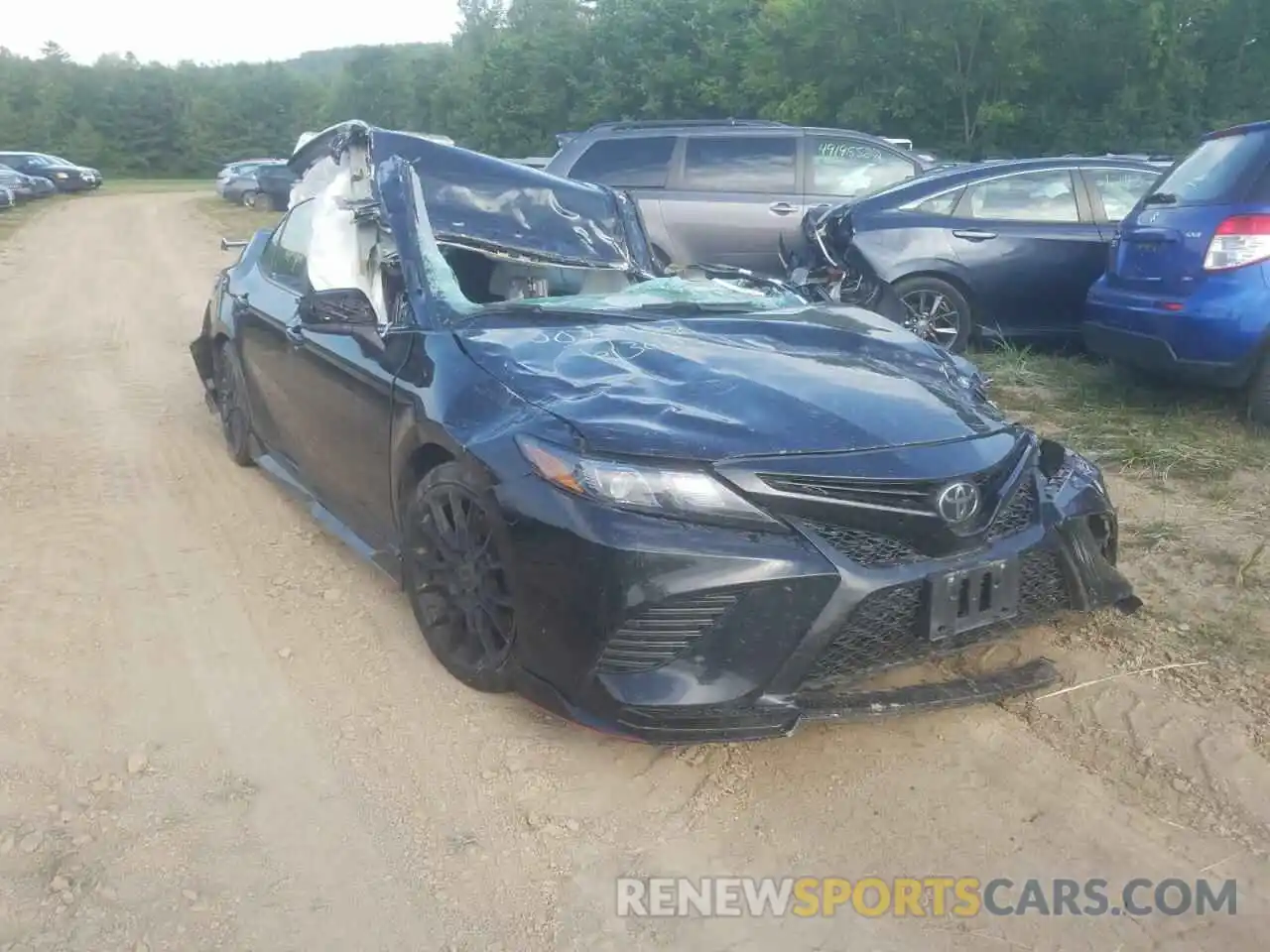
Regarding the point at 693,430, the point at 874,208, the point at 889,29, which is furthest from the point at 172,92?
the point at 693,430

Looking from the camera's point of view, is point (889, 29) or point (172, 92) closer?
point (889, 29)

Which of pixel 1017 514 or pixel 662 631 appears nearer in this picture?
pixel 662 631

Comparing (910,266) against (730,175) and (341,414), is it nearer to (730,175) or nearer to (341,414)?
(730,175)

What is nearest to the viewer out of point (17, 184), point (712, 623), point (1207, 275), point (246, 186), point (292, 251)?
point (712, 623)

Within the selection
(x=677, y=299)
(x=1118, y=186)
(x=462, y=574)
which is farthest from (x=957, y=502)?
(x=1118, y=186)

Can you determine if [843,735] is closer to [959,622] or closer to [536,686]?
[959,622]

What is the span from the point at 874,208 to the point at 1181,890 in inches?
243

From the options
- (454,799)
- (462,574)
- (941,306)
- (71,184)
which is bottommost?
(71,184)

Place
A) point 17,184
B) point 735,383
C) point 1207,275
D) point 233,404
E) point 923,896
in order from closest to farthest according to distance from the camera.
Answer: point 923,896
point 735,383
point 1207,275
point 233,404
point 17,184

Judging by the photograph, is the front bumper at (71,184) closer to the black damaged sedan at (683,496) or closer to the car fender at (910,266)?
the car fender at (910,266)

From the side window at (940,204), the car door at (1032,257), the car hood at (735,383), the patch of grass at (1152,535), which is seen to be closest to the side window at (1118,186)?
the car door at (1032,257)

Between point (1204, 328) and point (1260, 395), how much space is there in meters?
0.47

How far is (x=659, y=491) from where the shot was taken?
2.99 m

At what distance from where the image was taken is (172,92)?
68.8 m
